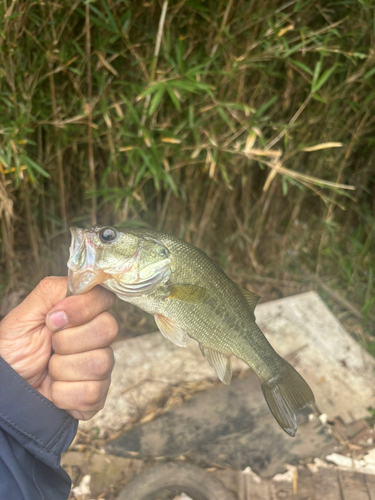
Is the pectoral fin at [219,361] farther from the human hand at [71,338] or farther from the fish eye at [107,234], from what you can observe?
the fish eye at [107,234]

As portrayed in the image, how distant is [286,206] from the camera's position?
10.7 ft

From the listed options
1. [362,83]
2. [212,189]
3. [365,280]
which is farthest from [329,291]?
[362,83]

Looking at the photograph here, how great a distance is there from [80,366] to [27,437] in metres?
0.23

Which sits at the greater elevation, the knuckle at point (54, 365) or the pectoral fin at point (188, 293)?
the pectoral fin at point (188, 293)

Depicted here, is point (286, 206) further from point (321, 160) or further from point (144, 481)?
point (144, 481)

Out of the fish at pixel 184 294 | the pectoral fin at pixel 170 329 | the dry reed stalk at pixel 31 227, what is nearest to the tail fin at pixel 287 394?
the fish at pixel 184 294

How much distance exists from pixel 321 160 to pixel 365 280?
1.11m

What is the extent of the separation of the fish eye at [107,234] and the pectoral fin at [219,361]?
1.32 ft

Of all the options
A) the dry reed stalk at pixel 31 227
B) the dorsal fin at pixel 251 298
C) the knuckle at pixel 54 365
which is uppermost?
the dorsal fin at pixel 251 298

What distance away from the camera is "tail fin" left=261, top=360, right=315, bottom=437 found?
1136 mm

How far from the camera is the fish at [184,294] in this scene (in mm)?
983

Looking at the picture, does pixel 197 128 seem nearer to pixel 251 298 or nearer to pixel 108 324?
pixel 251 298

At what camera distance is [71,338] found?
41.7 inches

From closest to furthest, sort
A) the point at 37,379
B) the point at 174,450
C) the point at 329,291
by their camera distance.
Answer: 1. the point at 37,379
2. the point at 174,450
3. the point at 329,291
